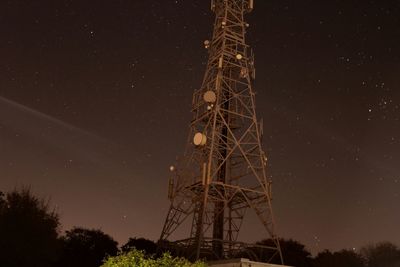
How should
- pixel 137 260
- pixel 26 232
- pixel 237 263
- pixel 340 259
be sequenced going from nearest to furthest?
pixel 137 260 → pixel 237 263 → pixel 26 232 → pixel 340 259

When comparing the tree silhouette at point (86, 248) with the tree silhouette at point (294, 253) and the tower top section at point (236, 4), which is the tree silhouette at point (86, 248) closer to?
the tree silhouette at point (294, 253)

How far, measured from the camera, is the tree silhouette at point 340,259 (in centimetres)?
5759

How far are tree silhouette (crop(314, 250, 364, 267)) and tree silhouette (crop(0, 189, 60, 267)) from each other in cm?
3330

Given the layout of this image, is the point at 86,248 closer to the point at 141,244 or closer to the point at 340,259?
the point at 141,244

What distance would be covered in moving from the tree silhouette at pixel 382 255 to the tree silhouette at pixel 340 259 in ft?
5.51

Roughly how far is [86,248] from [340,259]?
95.4 feet

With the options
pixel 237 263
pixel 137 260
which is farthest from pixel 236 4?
pixel 137 260

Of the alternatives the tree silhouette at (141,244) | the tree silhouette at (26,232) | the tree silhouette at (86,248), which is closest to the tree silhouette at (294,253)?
the tree silhouette at (141,244)

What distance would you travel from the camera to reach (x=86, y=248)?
183 ft

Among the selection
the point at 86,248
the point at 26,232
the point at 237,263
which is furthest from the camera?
the point at 86,248

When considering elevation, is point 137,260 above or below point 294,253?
below

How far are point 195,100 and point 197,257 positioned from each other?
1152cm

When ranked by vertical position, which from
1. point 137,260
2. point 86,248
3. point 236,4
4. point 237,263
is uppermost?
point 236,4

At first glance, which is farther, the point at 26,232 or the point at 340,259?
the point at 340,259
